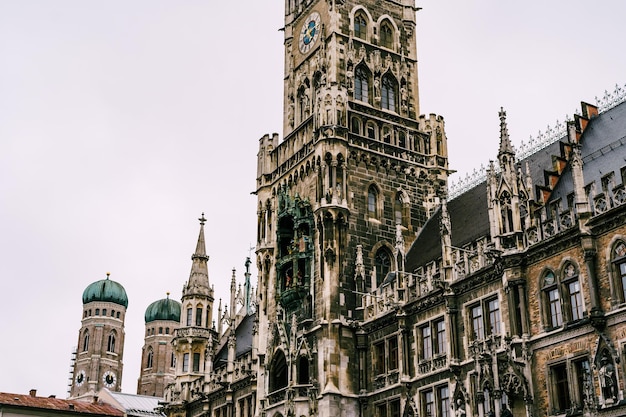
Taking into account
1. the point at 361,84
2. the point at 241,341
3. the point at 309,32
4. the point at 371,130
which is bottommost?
the point at 241,341

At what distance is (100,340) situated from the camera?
136 m

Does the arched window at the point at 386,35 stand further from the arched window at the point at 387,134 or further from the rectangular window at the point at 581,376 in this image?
the rectangular window at the point at 581,376

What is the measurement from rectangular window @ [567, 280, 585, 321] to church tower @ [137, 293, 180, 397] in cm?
10278

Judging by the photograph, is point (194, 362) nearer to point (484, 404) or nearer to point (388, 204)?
point (388, 204)

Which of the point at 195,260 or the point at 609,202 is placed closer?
the point at 609,202

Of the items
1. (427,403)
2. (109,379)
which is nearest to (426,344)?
(427,403)

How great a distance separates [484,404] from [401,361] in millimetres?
6409

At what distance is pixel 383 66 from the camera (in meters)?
52.9

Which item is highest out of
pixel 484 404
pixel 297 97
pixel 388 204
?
pixel 297 97

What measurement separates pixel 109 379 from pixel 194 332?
74.7 meters

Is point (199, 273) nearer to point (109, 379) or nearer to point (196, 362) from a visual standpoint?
point (196, 362)

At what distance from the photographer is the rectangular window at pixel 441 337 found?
1537 inches

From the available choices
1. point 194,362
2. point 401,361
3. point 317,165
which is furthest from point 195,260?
point 401,361

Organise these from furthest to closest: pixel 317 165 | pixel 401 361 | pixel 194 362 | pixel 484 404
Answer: pixel 194 362, pixel 317 165, pixel 401 361, pixel 484 404
